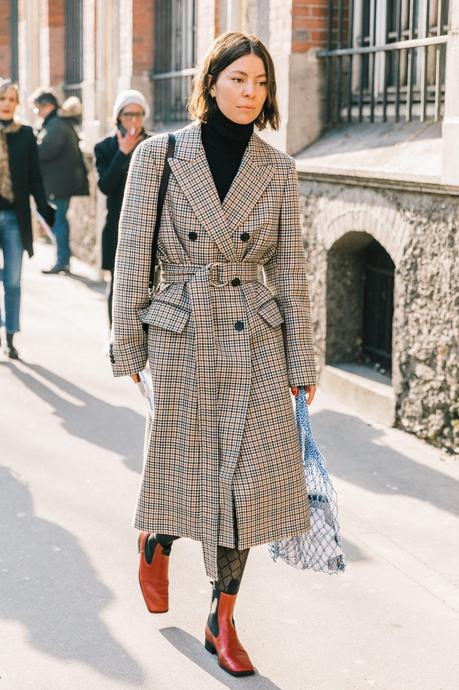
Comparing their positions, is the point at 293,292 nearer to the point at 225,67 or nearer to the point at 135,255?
the point at 135,255

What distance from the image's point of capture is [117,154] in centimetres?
826

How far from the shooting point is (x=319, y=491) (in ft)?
13.8

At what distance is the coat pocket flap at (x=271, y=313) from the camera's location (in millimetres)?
4062

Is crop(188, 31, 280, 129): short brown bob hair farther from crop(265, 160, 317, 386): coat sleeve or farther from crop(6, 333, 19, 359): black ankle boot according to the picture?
crop(6, 333, 19, 359): black ankle boot

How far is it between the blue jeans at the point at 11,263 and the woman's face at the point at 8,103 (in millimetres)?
684

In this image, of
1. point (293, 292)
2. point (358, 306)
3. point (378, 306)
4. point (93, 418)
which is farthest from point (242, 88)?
point (358, 306)

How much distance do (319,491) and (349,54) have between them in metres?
5.06

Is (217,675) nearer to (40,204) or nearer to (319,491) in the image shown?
(319,491)

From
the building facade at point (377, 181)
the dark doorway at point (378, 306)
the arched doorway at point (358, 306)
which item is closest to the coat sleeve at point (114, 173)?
the building facade at point (377, 181)

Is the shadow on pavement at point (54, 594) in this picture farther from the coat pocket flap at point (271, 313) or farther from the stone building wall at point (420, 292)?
the stone building wall at point (420, 292)

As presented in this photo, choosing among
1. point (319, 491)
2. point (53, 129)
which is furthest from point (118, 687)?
point (53, 129)

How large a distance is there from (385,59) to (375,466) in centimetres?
309

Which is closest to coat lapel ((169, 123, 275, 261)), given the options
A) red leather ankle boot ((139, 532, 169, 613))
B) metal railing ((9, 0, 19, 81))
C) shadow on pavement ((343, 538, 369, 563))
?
red leather ankle boot ((139, 532, 169, 613))

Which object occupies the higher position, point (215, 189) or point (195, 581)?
point (215, 189)
